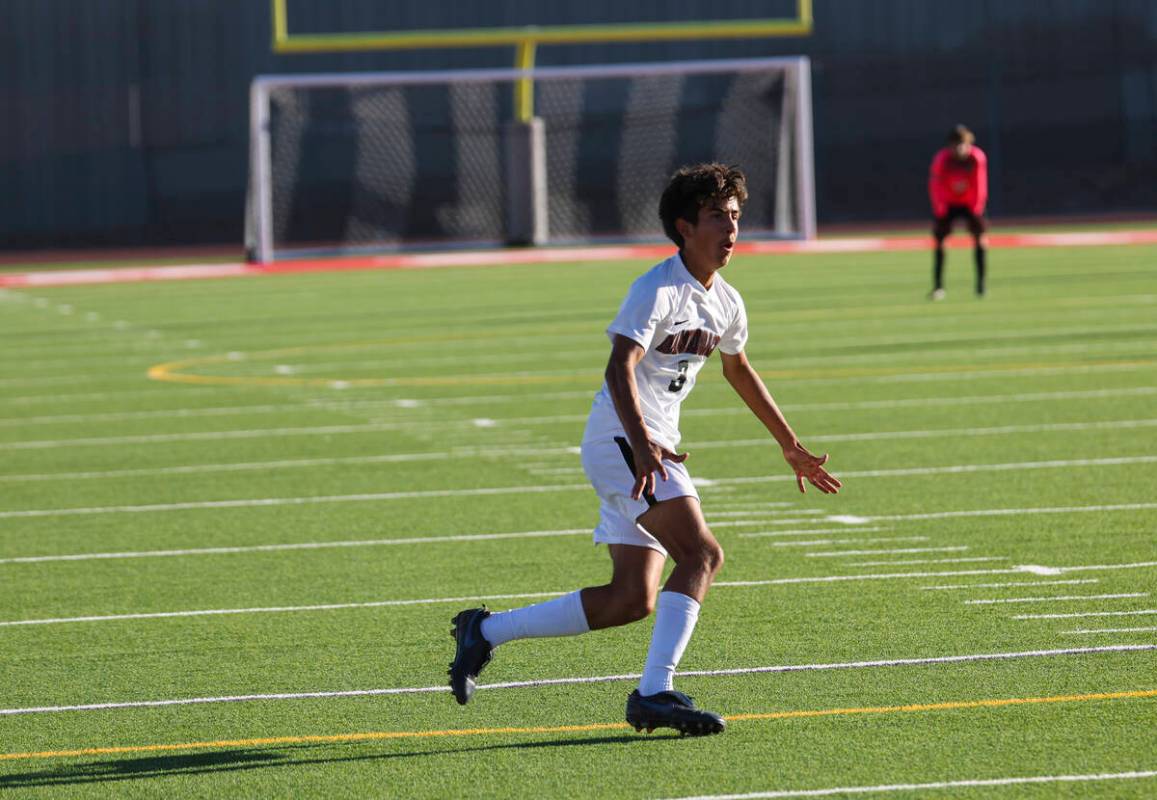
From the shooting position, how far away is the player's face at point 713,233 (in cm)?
593

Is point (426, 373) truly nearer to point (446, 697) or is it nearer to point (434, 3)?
point (446, 697)

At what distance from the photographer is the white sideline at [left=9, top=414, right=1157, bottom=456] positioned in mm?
12758

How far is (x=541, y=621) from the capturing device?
20.1 feet

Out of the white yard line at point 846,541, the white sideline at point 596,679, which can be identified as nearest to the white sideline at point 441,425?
the white yard line at point 846,541

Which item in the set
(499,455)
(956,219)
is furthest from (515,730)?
(956,219)

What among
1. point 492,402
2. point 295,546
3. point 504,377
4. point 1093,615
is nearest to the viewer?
point 1093,615

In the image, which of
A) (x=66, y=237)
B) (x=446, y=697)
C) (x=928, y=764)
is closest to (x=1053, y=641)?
(x=928, y=764)

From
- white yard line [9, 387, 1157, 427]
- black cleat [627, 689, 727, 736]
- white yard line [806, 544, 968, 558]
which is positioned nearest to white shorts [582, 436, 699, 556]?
black cleat [627, 689, 727, 736]

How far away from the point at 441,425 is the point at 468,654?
7795 millimetres

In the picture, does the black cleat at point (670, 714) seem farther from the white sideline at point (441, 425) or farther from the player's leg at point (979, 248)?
the player's leg at point (979, 248)

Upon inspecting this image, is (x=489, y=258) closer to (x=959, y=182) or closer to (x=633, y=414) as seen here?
(x=959, y=182)

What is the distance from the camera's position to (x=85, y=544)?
9.75m

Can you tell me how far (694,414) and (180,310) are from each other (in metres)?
12.9

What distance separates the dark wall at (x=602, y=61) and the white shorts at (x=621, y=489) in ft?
126
